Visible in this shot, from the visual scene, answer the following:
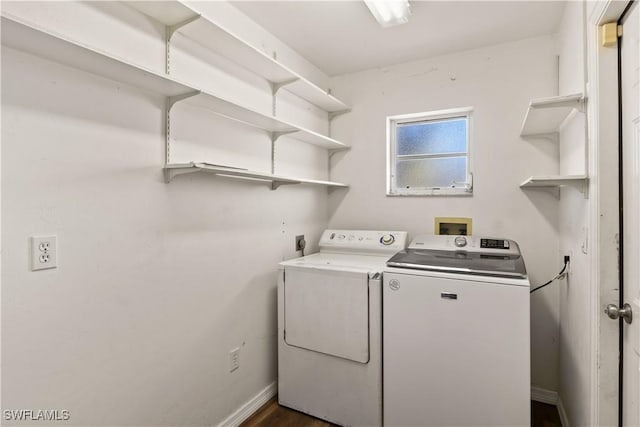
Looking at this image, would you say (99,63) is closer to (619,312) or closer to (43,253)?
(43,253)

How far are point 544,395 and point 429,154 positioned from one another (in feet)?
6.16

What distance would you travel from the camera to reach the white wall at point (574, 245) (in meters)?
1.41

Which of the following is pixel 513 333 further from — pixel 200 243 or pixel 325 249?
pixel 200 243

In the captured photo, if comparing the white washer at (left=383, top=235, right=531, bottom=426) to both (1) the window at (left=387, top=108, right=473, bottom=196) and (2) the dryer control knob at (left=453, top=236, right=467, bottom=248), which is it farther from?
(1) the window at (left=387, top=108, right=473, bottom=196)

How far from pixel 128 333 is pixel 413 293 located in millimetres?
1365

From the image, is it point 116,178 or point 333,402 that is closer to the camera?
point 116,178

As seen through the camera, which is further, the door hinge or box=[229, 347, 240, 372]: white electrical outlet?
box=[229, 347, 240, 372]: white electrical outlet

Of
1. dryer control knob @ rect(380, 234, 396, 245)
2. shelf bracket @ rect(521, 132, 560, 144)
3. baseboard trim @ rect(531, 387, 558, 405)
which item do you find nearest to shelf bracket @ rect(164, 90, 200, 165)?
dryer control knob @ rect(380, 234, 396, 245)

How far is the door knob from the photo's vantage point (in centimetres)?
116

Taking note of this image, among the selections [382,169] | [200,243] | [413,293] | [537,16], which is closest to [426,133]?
[382,169]

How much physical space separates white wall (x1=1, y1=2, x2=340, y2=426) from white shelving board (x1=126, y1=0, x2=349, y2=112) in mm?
72

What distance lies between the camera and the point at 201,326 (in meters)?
1.70

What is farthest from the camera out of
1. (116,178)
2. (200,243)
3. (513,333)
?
(200,243)

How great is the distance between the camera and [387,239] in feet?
7.85
